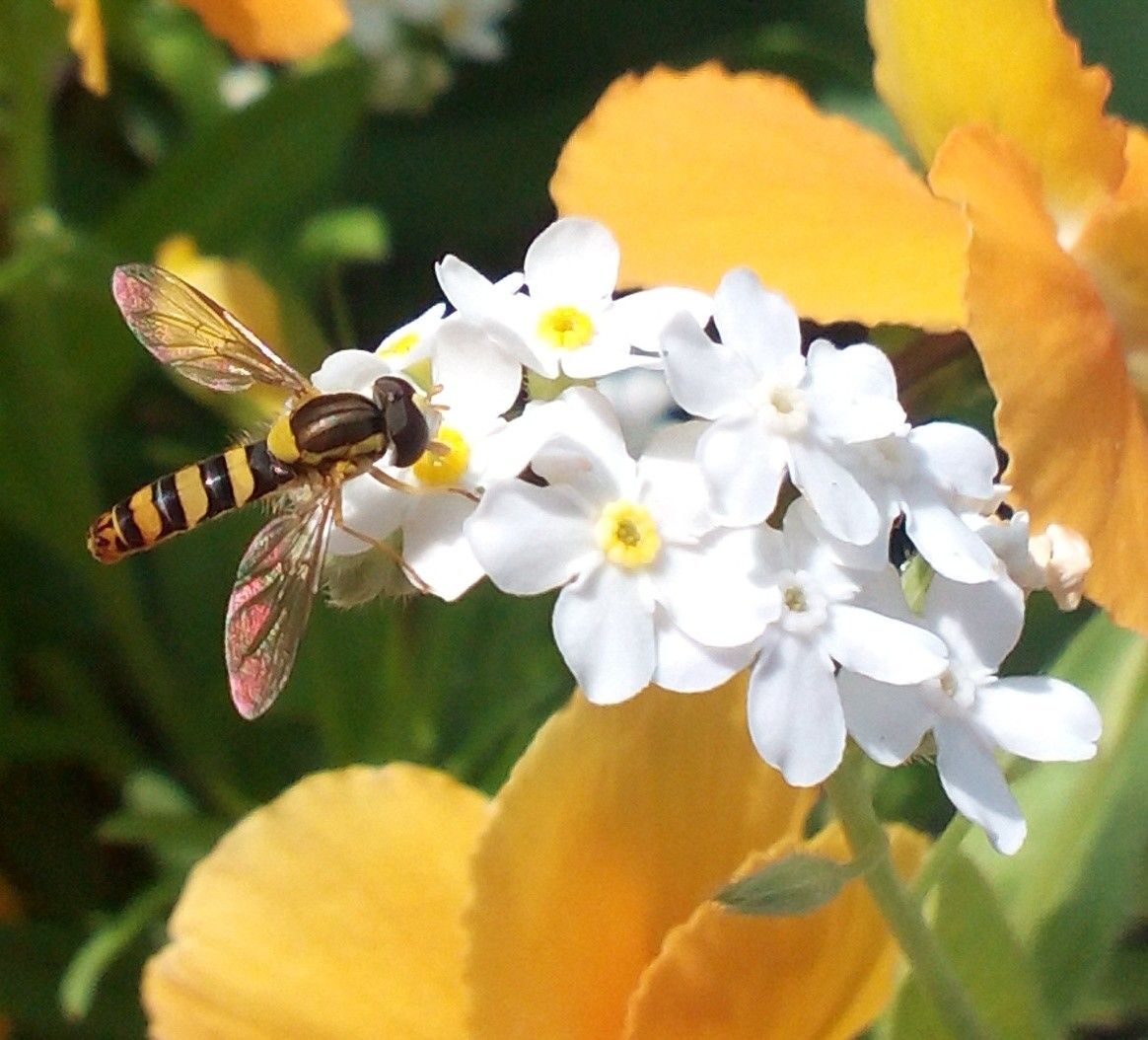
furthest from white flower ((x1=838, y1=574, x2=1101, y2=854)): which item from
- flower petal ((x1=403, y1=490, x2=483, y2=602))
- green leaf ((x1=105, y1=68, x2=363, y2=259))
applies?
green leaf ((x1=105, y1=68, x2=363, y2=259))

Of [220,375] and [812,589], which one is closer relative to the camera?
[812,589]

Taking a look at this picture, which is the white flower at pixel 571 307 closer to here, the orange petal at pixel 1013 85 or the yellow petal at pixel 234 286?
the orange petal at pixel 1013 85

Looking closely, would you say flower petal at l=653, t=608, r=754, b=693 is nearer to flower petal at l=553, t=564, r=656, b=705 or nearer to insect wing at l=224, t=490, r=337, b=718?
flower petal at l=553, t=564, r=656, b=705

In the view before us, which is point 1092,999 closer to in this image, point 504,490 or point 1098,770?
point 1098,770

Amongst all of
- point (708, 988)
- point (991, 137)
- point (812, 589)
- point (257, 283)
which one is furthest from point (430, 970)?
point (257, 283)

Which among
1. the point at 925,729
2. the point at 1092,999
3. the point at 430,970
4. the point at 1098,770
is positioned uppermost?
the point at 925,729

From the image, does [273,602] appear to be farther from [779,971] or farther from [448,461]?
[779,971]

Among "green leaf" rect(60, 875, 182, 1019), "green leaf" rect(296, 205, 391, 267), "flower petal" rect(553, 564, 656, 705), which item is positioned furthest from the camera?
"green leaf" rect(296, 205, 391, 267)

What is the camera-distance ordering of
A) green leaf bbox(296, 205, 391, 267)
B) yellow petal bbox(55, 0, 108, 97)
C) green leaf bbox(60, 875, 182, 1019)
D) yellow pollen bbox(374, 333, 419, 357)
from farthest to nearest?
green leaf bbox(296, 205, 391, 267)
green leaf bbox(60, 875, 182, 1019)
yellow petal bbox(55, 0, 108, 97)
yellow pollen bbox(374, 333, 419, 357)
